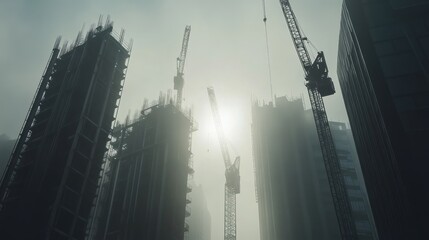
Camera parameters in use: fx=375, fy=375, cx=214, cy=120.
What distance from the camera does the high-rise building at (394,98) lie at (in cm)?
3625

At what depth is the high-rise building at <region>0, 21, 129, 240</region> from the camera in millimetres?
47281

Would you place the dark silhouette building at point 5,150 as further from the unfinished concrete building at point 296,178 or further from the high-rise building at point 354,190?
the high-rise building at point 354,190

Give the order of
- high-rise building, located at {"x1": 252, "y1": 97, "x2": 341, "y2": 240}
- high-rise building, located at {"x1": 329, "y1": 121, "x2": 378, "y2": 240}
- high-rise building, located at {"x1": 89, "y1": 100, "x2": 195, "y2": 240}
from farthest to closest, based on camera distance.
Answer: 1. high-rise building, located at {"x1": 252, "y1": 97, "x2": 341, "y2": 240}
2. high-rise building, located at {"x1": 329, "y1": 121, "x2": 378, "y2": 240}
3. high-rise building, located at {"x1": 89, "y1": 100, "x2": 195, "y2": 240}

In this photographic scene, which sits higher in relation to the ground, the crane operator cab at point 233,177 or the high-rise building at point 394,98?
the crane operator cab at point 233,177

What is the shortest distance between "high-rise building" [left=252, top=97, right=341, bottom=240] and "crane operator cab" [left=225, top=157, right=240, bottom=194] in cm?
822

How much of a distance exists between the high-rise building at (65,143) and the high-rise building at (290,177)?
60.8 m

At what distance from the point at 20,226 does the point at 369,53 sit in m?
47.0

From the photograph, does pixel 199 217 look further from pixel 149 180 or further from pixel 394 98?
pixel 394 98

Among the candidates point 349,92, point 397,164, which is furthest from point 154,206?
point 397,164

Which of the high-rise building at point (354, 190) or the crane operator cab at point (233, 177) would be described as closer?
the high-rise building at point (354, 190)

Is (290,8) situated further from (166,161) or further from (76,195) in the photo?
(76,195)

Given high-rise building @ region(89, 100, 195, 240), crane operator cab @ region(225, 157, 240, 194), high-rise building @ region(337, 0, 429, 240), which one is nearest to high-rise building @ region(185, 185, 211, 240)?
crane operator cab @ region(225, 157, 240, 194)

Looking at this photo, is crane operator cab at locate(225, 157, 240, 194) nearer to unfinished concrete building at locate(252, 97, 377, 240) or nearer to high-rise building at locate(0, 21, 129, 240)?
unfinished concrete building at locate(252, 97, 377, 240)

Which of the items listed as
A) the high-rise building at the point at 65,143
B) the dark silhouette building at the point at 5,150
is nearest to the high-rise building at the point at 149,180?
the high-rise building at the point at 65,143
